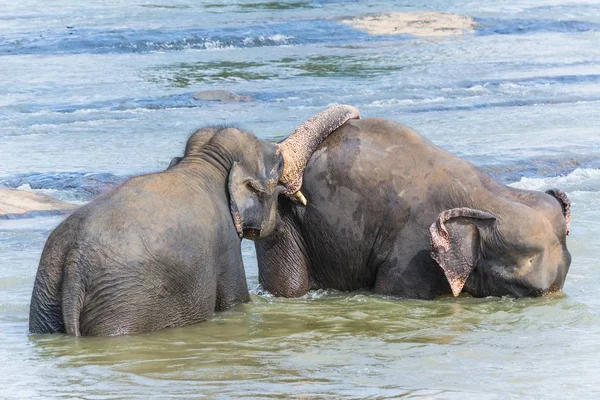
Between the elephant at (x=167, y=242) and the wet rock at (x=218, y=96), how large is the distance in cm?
1250

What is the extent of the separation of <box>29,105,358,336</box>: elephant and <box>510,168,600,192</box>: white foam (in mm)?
5025

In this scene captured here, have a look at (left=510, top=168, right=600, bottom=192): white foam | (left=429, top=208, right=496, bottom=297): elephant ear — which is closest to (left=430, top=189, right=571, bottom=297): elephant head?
(left=429, top=208, right=496, bottom=297): elephant ear

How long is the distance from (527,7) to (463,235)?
94.4ft

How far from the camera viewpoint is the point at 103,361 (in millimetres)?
6695

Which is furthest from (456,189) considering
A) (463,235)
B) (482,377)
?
(482,377)

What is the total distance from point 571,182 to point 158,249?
661cm

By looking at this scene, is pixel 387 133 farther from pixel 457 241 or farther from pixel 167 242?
pixel 167 242

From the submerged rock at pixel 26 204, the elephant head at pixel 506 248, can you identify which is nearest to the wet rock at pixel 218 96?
the submerged rock at pixel 26 204

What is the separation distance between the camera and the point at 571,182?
12.6m

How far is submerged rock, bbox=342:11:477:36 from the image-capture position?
97.8ft

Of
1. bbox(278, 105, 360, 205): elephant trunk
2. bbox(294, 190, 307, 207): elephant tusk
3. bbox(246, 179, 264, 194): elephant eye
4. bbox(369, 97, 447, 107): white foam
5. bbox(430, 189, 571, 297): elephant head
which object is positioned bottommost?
bbox(369, 97, 447, 107): white foam

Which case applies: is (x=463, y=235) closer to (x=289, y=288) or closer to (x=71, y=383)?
(x=289, y=288)

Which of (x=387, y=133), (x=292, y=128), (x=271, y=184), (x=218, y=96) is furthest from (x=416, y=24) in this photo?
(x=271, y=184)

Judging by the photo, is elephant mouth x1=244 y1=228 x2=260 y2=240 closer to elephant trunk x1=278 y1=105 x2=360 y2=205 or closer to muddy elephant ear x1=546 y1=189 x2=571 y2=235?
elephant trunk x1=278 y1=105 x2=360 y2=205
